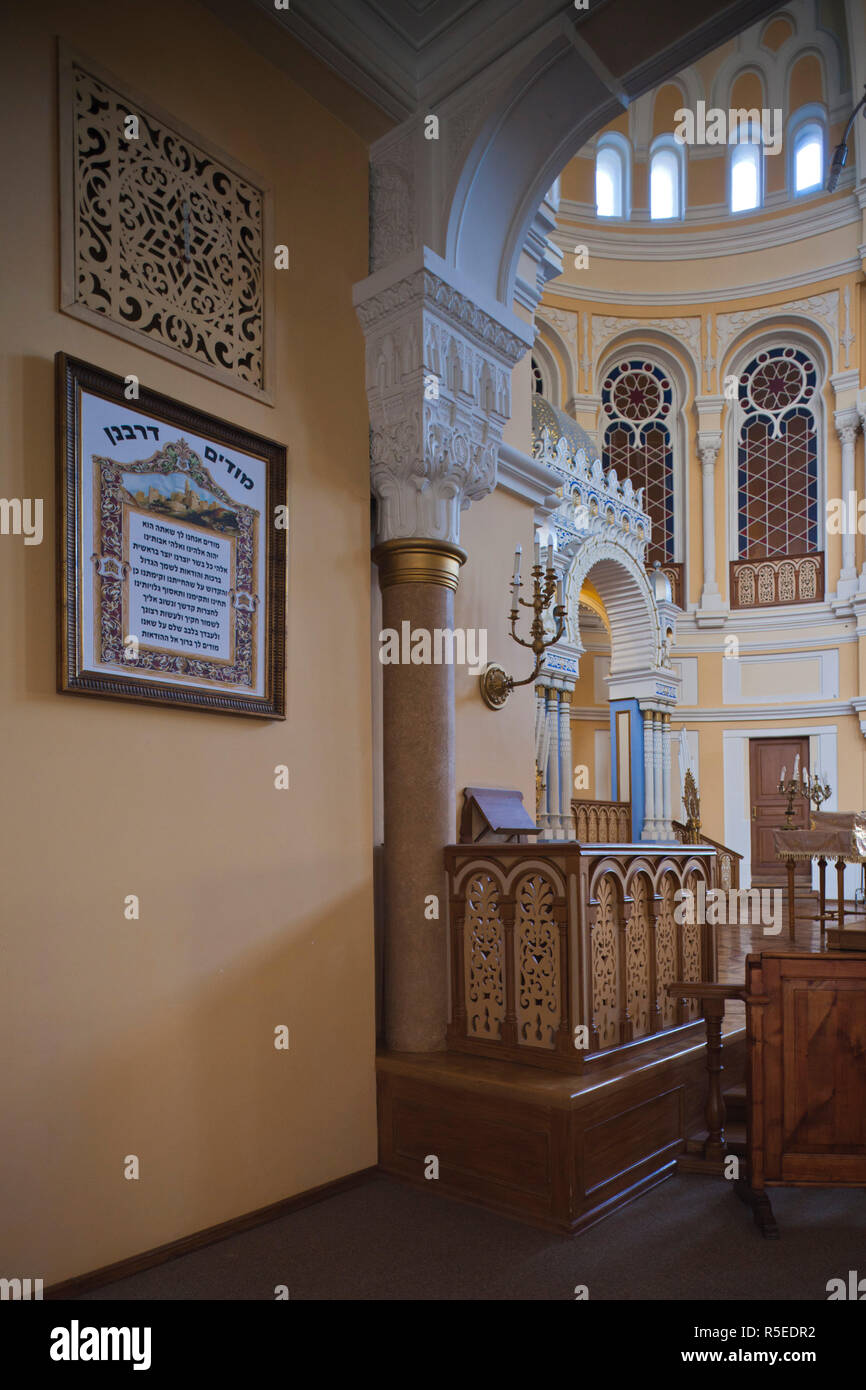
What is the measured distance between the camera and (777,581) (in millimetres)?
14445

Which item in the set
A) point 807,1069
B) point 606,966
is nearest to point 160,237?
point 606,966

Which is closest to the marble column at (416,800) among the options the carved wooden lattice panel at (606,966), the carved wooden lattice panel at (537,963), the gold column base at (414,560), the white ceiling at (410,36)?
the gold column base at (414,560)

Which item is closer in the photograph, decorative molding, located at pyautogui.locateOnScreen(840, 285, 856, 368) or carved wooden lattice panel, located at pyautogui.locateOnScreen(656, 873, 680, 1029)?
carved wooden lattice panel, located at pyautogui.locateOnScreen(656, 873, 680, 1029)

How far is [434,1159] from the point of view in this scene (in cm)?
375

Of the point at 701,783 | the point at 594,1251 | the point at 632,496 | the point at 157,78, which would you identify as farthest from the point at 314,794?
the point at 701,783

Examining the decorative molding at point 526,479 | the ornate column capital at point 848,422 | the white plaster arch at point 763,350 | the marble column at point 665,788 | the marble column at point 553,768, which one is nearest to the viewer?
the decorative molding at point 526,479

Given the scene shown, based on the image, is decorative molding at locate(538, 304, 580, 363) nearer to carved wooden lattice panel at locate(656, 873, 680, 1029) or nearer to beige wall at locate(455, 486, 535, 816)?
beige wall at locate(455, 486, 535, 816)

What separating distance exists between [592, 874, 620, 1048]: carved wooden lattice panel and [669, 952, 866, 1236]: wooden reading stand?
58 centimetres

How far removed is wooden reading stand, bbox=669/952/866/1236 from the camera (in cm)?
337

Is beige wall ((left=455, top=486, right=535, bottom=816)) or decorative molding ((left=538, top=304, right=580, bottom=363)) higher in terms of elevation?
decorative molding ((left=538, top=304, right=580, bottom=363))

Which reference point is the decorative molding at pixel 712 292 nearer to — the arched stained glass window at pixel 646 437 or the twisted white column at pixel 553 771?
the arched stained glass window at pixel 646 437

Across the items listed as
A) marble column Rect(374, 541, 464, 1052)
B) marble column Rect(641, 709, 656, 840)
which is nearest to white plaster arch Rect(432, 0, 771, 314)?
marble column Rect(374, 541, 464, 1052)

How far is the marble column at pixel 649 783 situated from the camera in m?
11.4

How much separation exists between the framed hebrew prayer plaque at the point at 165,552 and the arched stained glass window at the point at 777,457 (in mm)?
12205
